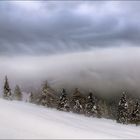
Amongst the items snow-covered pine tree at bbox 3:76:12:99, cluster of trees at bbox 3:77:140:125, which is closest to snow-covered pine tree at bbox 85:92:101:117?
cluster of trees at bbox 3:77:140:125

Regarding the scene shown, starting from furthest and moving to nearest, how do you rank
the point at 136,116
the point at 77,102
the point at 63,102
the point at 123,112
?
the point at 136,116, the point at 77,102, the point at 123,112, the point at 63,102

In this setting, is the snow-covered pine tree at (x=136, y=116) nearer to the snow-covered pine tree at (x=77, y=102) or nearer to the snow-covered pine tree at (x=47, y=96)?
the snow-covered pine tree at (x=77, y=102)

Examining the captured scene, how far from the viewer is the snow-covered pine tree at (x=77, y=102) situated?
8412 cm

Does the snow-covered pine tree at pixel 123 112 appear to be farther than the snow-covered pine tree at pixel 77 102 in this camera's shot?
No

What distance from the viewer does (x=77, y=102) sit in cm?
8531

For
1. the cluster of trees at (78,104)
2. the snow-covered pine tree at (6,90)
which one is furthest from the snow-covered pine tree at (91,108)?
the snow-covered pine tree at (6,90)

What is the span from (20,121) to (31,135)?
3.59 metres

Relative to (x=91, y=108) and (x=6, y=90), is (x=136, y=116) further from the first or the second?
(x=6, y=90)

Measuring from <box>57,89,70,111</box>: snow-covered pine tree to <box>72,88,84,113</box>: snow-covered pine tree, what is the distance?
94.1 inches

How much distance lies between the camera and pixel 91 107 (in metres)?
86.6

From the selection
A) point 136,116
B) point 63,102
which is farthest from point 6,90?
point 136,116

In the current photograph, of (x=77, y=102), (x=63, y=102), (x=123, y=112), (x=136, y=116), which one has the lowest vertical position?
(x=136, y=116)

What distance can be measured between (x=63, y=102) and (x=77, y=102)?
4279 mm

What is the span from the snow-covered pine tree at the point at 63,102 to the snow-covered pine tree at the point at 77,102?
2.39m
